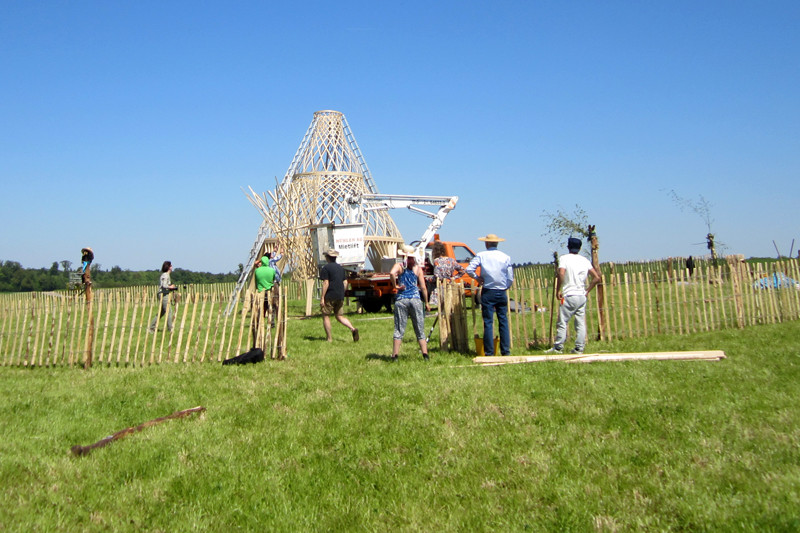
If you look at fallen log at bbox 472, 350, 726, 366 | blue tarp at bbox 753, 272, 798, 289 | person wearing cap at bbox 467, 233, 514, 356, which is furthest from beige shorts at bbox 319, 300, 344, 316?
blue tarp at bbox 753, 272, 798, 289

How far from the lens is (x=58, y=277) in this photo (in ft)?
238

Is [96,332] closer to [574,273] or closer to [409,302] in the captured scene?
[409,302]

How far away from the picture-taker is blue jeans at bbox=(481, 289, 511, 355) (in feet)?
27.8

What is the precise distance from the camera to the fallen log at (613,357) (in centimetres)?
753

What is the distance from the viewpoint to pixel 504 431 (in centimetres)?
509

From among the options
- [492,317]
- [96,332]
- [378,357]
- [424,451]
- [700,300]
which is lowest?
[424,451]

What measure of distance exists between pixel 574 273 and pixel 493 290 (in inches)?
47.8

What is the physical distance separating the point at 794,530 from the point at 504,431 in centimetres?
225

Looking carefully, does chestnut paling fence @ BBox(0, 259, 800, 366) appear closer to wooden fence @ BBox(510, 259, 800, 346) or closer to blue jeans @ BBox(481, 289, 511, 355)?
wooden fence @ BBox(510, 259, 800, 346)

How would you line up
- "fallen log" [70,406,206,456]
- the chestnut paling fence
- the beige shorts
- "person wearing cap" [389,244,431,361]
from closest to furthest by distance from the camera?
"fallen log" [70,406,206,456] < "person wearing cap" [389,244,431,361] < the chestnut paling fence < the beige shorts

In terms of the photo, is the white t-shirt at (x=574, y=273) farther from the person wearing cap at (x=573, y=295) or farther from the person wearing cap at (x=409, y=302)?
the person wearing cap at (x=409, y=302)

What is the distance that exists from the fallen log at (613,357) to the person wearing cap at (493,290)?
60 centimetres

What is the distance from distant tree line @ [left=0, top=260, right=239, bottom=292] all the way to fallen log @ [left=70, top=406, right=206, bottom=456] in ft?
191

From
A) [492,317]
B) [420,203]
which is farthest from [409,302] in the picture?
[420,203]
